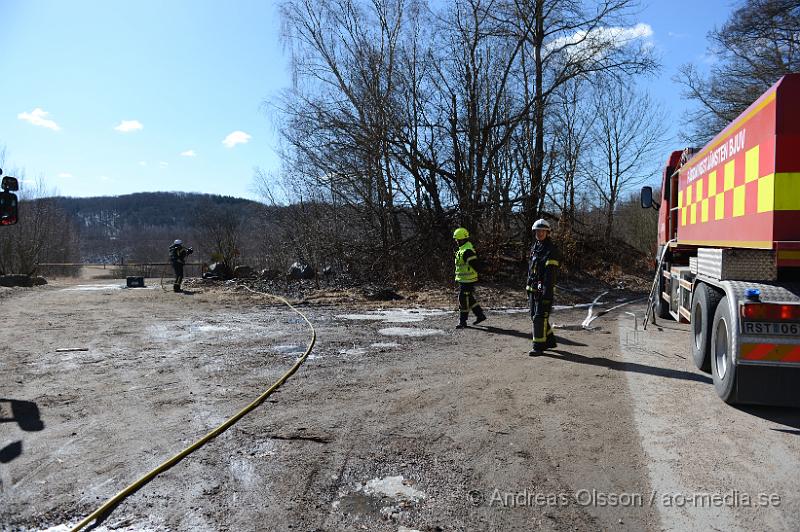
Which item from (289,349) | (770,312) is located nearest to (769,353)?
(770,312)

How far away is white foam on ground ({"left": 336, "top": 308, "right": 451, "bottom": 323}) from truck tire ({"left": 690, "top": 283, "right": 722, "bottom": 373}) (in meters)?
5.49

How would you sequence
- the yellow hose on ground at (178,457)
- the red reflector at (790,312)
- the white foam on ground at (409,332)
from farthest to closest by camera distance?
the white foam on ground at (409,332), the red reflector at (790,312), the yellow hose on ground at (178,457)

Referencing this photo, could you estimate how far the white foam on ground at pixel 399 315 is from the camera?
11.4 meters

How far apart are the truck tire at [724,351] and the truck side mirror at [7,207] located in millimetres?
8554

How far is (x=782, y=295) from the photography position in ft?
15.5

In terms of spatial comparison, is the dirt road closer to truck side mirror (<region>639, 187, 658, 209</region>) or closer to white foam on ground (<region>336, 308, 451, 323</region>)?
white foam on ground (<region>336, 308, 451, 323</region>)

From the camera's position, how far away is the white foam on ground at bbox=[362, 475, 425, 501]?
11.3 feet

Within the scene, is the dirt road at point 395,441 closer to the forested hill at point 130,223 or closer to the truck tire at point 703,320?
the truck tire at point 703,320

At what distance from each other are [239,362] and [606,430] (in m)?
4.80

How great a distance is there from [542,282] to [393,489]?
454 cm

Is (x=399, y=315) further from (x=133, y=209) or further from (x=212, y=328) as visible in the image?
(x=133, y=209)

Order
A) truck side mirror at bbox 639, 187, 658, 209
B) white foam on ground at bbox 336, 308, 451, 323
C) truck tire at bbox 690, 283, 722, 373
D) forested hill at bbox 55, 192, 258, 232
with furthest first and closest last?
forested hill at bbox 55, 192, 258, 232, white foam on ground at bbox 336, 308, 451, 323, truck side mirror at bbox 639, 187, 658, 209, truck tire at bbox 690, 283, 722, 373

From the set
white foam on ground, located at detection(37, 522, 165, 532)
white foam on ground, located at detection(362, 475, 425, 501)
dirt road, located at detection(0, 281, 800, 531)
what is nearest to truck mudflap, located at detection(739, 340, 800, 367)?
dirt road, located at detection(0, 281, 800, 531)

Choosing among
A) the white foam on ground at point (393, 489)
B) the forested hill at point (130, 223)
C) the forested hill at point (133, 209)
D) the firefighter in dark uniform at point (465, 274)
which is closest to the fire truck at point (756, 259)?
the white foam on ground at point (393, 489)
